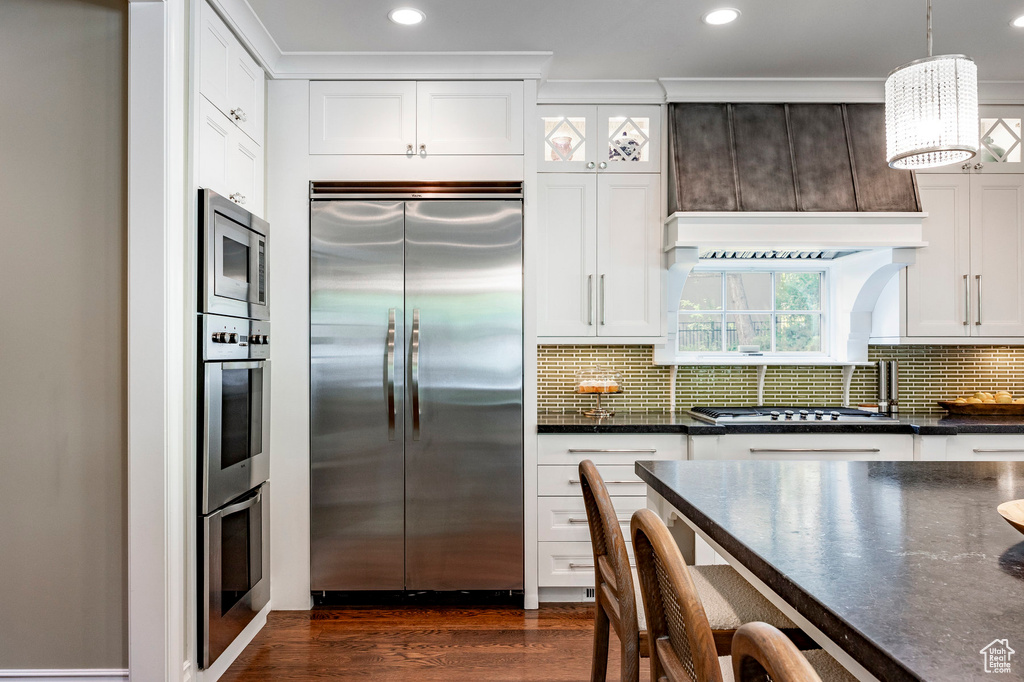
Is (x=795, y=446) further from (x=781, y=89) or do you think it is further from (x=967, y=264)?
(x=781, y=89)

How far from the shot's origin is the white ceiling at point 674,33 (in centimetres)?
258

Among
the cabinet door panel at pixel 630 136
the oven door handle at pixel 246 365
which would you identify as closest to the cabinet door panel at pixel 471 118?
the cabinet door panel at pixel 630 136

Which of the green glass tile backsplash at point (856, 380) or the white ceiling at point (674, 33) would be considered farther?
the green glass tile backsplash at point (856, 380)

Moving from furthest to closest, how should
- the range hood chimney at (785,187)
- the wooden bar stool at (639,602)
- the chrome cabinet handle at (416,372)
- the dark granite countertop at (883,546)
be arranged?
the range hood chimney at (785,187) → the chrome cabinet handle at (416,372) → the wooden bar stool at (639,602) → the dark granite countertop at (883,546)

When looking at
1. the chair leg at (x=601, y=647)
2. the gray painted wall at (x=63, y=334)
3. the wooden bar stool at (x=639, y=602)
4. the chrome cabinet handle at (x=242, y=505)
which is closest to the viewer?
the wooden bar stool at (x=639, y=602)

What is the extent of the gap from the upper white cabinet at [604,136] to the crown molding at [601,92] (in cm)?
3

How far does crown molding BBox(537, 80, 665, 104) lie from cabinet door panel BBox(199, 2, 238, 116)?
5.05 feet

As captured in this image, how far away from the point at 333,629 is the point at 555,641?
3.27 feet

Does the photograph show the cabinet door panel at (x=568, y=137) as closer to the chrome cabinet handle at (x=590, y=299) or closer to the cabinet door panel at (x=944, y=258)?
the chrome cabinet handle at (x=590, y=299)

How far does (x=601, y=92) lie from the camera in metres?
3.34

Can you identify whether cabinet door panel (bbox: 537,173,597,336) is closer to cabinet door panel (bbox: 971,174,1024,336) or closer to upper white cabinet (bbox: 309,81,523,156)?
upper white cabinet (bbox: 309,81,523,156)

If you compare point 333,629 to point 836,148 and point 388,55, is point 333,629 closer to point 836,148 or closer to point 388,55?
point 388,55

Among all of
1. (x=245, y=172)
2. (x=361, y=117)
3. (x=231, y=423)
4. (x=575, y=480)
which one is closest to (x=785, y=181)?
(x=575, y=480)

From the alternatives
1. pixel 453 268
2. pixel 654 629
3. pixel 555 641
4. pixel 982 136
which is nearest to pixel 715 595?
pixel 654 629
